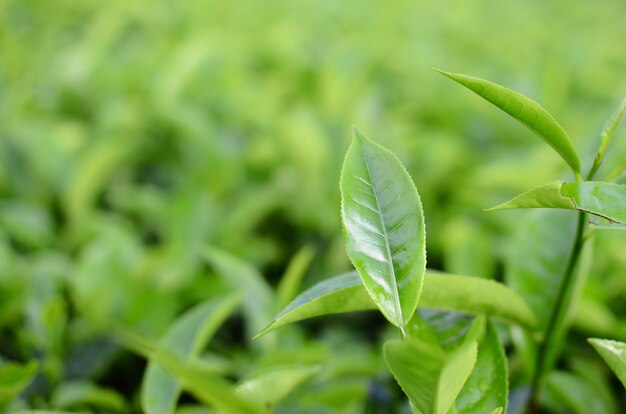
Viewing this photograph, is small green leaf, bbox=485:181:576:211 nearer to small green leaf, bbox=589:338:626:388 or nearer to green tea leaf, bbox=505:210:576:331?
small green leaf, bbox=589:338:626:388

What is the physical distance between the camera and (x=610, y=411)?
3.59 ft

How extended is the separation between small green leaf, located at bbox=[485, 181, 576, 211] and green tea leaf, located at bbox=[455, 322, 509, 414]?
0.61ft

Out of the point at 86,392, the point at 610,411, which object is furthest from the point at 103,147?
the point at 610,411

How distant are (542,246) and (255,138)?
1.18 metres

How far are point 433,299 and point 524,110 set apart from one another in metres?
0.24

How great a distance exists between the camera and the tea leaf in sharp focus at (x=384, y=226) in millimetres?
651

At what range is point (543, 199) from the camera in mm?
650

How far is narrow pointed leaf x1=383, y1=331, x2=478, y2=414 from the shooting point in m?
0.55

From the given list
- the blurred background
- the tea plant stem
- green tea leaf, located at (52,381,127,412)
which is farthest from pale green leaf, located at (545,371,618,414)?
green tea leaf, located at (52,381,127,412)

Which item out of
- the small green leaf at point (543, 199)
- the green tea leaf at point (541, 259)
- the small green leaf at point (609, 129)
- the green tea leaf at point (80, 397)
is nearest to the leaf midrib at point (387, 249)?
the small green leaf at point (543, 199)

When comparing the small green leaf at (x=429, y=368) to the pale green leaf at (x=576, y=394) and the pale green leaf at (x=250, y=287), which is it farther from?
the pale green leaf at (x=250, y=287)

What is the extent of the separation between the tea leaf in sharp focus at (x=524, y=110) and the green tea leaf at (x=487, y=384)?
9.1 inches

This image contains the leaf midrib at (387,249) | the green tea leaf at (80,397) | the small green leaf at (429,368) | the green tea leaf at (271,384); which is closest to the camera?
the small green leaf at (429,368)

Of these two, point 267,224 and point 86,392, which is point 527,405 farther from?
point 267,224
